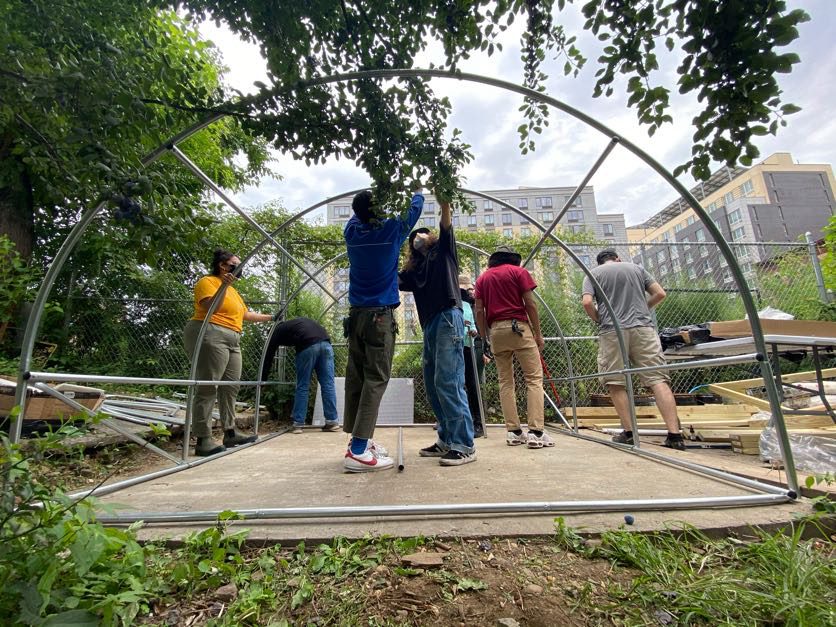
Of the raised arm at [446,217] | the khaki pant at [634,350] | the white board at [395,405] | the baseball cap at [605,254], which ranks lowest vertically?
the white board at [395,405]

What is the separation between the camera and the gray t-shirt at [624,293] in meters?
3.66

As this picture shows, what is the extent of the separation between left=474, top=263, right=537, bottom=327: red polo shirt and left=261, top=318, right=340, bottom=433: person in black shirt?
7.72 feet

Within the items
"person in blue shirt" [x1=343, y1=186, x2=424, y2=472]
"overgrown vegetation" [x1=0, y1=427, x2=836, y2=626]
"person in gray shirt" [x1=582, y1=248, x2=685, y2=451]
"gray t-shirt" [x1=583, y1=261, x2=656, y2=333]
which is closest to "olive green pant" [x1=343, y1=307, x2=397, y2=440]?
"person in blue shirt" [x1=343, y1=186, x2=424, y2=472]

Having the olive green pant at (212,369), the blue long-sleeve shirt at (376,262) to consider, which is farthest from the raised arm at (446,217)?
the olive green pant at (212,369)

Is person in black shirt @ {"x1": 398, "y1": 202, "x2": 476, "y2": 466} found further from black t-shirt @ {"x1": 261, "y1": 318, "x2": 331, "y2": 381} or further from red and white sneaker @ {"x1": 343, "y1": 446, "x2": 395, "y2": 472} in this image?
black t-shirt @ {"x1": 261, "y1": 318, "x2": 331, "y2": 381}

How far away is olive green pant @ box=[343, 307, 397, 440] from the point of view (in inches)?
98.4

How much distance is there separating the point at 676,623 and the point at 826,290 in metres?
7.77

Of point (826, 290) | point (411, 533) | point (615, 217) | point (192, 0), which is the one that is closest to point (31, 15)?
point (192, 0)

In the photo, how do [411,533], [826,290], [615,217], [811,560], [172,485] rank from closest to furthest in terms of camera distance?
[811,560], [411,533], [172,485], [826,290], [615,217]

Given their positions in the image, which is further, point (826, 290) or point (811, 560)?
point (826, 290)

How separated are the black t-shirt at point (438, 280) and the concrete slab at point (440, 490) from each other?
1144 millimetres

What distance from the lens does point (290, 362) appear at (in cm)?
610

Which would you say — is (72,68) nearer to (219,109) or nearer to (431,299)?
(219,109)

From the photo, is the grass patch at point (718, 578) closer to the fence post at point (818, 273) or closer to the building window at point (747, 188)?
the fence post at point (818, 273)
